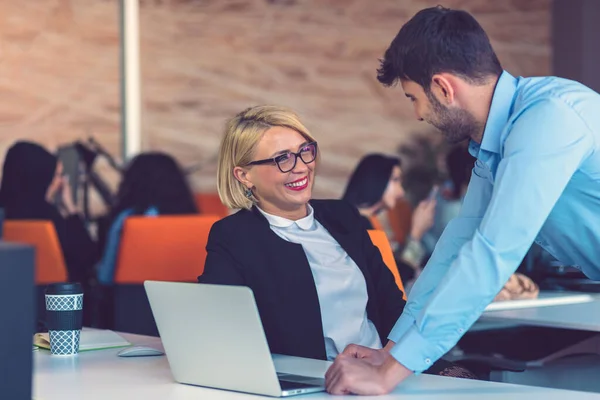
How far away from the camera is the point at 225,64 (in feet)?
28.0

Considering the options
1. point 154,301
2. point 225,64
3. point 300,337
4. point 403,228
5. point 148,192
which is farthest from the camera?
point 225,64

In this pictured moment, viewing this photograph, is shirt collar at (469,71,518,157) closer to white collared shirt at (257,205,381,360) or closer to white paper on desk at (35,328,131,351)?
white collared shirt at (257,205,381,360)

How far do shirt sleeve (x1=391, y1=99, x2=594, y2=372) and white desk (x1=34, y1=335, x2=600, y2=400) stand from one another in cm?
9

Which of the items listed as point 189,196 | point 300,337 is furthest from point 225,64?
point 300,337

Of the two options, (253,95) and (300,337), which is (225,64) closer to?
(253,95)

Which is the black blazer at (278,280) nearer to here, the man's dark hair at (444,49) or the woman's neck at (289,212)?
the woman's neck at (289,212)

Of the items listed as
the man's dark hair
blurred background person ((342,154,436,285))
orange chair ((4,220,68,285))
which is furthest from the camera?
blurred background person ((342,154,436,285))

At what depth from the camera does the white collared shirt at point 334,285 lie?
8.13 feet

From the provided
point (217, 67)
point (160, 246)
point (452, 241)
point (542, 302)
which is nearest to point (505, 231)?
point (452, 241)

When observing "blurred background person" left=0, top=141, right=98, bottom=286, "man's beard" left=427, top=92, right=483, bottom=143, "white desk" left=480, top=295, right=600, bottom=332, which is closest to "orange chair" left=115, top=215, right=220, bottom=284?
"blurred background person" left=0, top=141, right=98, bottom=286

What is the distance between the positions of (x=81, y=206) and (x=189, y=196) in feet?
8.27

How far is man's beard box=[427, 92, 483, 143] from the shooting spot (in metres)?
1.89

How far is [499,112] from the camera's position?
192 cm

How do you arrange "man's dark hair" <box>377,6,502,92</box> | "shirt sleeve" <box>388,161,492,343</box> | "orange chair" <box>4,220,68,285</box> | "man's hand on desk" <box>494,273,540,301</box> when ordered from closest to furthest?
"man's dark hair" <box>377,6,502,92</box> < "shirt sleeve" <box>388,161,492,343</box> < "man's hand on desk" <box>494,273,540,301</box> < "orange chair" <box>4,220,68,285</box>
